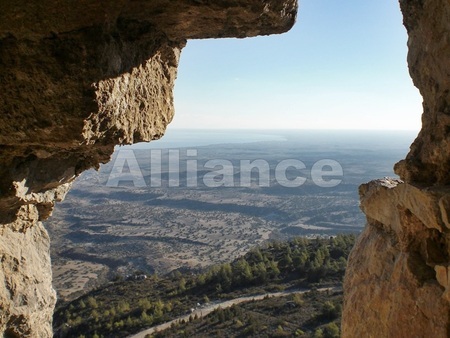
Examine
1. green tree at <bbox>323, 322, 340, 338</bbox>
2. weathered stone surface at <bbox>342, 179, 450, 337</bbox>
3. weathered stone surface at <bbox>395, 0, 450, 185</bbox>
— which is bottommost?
green tree at <bbox>323, 322, 340, 338</bbox>

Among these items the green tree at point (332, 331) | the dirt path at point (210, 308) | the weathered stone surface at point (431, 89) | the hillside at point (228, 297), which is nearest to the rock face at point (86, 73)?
the weathered stone surface at point (431, 89)

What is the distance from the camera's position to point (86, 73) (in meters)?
4.20

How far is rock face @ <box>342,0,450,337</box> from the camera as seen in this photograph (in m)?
4.48

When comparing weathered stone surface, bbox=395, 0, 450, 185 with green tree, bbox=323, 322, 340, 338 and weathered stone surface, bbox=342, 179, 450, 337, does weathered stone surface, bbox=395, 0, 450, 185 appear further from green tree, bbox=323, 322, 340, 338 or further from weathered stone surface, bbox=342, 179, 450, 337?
green tree, bbox=323, 322, 340, 338

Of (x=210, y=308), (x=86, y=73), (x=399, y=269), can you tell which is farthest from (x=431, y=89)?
(x=210, y=308)

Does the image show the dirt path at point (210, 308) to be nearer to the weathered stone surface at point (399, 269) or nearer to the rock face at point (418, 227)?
the weathered stone surface at point (399, 269)

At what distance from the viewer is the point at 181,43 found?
611 cm

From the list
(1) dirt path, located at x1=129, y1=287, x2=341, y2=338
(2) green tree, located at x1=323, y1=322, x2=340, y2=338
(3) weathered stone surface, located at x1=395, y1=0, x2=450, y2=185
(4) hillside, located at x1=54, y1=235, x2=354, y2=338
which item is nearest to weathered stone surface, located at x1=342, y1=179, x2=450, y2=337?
(3) weathered stone surface, located at x1=395, y1=0, x2=450, y2=185

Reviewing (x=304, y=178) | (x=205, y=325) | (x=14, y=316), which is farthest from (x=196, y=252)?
(x=304, y=178)

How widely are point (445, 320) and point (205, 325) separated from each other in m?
22.0

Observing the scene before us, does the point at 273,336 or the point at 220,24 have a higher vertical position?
the point at 220,24

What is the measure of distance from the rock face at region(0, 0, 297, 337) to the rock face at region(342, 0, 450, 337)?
1.83 m

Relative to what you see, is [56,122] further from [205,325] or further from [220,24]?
[205,325]

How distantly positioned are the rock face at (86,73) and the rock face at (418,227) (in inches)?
72.0
